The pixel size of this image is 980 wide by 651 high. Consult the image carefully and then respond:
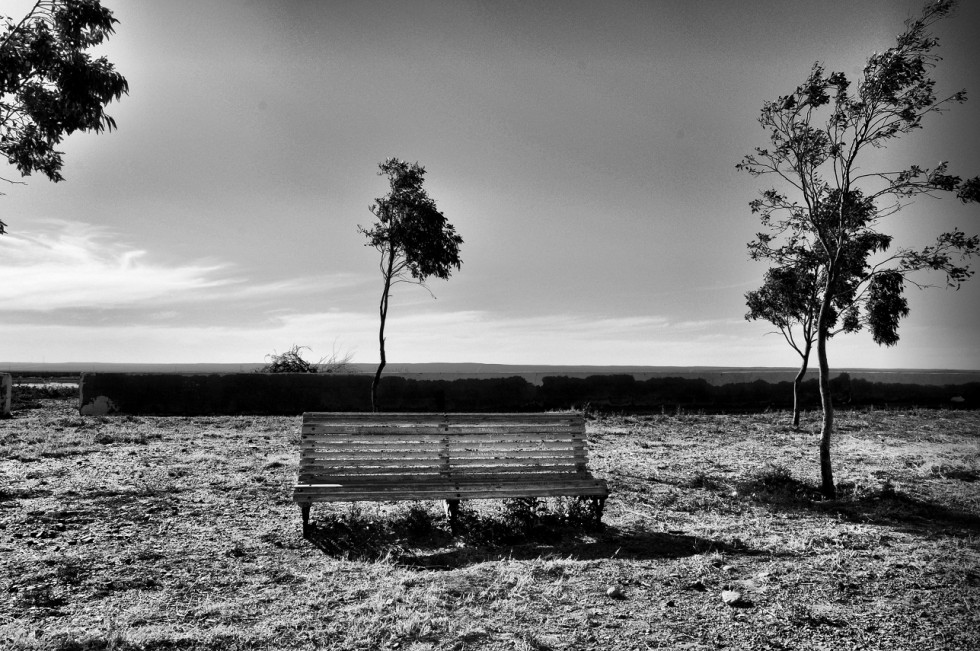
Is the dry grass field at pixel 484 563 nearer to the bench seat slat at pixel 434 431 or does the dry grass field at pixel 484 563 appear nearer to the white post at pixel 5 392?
the bench seat slat at pixel 434 431

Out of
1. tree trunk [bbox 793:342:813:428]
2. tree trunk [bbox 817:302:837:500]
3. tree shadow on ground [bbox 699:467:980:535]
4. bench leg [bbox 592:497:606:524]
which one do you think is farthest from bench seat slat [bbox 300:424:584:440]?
tree trunk [bbox 793:342:813:428]

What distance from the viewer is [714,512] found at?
665 cm

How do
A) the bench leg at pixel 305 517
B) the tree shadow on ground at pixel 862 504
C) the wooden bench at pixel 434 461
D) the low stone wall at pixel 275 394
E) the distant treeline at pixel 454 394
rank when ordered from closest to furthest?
the bench leg at pixel 305 517
the wooden bench at pixel 434 461
the tree shadow on ground at pixel 862 504
the low stone wall at pixel 275 394
the distant treeline at pixel 454 394

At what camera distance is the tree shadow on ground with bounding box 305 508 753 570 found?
5.09 m

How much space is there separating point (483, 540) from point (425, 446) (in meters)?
1.04

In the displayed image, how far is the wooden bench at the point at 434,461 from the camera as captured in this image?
18.9ft

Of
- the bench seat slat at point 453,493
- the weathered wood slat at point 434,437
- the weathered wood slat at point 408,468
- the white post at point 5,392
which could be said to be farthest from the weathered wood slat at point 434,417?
the white post at point 5,392

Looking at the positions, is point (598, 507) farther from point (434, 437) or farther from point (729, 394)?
point (729, 394)

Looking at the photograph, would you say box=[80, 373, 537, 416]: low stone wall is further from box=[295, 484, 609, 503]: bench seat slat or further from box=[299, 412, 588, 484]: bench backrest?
box=[295, 484, 609, 503]: bench seat slat

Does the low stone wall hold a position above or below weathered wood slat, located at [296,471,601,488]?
above

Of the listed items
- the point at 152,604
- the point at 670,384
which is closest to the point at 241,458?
the point at 152,604

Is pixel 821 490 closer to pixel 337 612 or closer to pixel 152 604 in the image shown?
pixel 337 612

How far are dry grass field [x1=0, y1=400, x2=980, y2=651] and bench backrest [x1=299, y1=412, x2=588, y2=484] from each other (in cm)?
44

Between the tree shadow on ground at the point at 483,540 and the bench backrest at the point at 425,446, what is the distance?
0.41m
